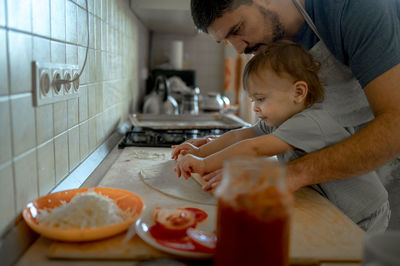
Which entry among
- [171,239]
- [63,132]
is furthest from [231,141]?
[171,239]

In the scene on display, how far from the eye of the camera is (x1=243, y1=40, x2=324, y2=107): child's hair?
1.03 m

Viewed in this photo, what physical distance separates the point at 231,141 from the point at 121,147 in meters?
0.48

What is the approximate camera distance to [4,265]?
23.3 inches

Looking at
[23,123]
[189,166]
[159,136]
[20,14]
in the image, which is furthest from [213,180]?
[159,136]

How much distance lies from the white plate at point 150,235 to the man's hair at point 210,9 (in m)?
0.67

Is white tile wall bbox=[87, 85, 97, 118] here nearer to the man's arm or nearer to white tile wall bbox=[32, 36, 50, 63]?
white tile wall bbox=[32, 36, 50, 63]

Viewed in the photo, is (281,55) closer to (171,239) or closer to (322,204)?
(322,204)

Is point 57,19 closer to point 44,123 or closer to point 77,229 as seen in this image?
point 44,123

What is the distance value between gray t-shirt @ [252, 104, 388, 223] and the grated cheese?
51 centimetres

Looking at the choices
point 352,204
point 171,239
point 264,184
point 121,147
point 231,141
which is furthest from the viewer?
point 121,147

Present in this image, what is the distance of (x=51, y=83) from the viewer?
830mm

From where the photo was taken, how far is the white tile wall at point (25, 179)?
26.7 inches

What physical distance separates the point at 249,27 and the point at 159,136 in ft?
2.46

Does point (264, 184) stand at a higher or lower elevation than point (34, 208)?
higher
